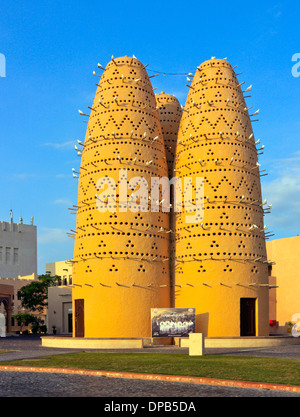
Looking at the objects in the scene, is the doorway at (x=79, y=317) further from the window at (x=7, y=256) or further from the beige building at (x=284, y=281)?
the window at (x=7, y=256)

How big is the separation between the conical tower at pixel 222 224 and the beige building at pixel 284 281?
2372 cm

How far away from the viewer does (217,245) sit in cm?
3719

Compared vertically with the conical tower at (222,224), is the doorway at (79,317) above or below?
below

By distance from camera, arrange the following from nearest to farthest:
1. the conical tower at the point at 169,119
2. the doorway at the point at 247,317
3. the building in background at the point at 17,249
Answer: the doorway at the point at 247,317 < the conical tower at the point at 169,119 < the building in background at the point at 17,249

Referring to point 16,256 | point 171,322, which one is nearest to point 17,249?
point 16,256

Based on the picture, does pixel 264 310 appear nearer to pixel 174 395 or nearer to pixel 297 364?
pixel 297 364

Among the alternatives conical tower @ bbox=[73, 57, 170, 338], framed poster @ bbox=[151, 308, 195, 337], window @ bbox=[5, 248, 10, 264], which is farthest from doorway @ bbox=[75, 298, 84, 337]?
window @ bbox=[5, 248, 10, 264]

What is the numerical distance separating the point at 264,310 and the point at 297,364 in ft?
59.8

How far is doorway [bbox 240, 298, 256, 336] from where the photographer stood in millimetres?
37000

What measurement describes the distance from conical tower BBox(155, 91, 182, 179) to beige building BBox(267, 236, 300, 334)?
22.5 meters

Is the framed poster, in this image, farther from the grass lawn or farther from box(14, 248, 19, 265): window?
box(14, 248, 19, 265): window

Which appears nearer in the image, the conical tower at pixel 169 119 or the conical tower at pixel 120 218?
the conical tower at pixel 120 218

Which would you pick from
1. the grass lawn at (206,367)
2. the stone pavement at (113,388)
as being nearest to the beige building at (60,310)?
the grass lawn at (206,367)

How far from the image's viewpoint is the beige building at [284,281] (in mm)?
61281
